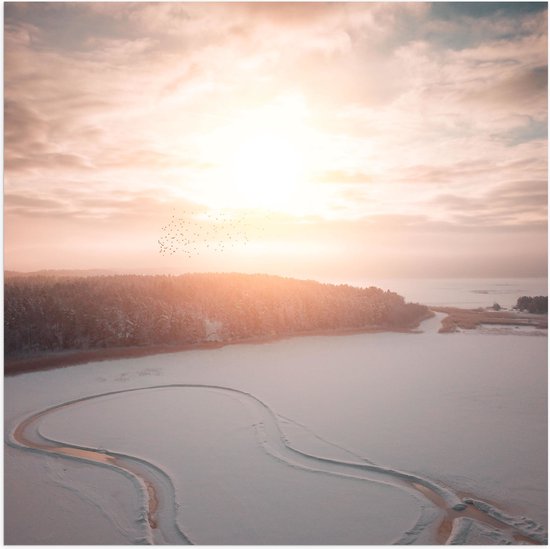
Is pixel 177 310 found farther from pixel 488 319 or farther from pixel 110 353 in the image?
pixel 488 319

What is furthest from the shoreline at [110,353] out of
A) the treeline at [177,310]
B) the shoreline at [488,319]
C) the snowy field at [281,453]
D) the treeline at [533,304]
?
the treeline at [533,304]

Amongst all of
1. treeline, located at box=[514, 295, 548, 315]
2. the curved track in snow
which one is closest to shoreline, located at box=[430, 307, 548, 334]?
treeline, located at box=[514, 295, 548, 315]

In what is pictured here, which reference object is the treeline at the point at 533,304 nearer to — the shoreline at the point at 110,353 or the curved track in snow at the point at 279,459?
the shoreline at the point at 110,353

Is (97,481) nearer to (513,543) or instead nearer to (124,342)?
(513,543)

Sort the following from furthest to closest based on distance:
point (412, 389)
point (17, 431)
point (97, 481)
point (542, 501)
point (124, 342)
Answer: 1. point (124, 342)
2. point (412, 389)
3. point (17, 431)
4. point (97, 481)
5. point (542, 501)

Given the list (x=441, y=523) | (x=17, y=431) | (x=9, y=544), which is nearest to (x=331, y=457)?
(x=441, y=523)
